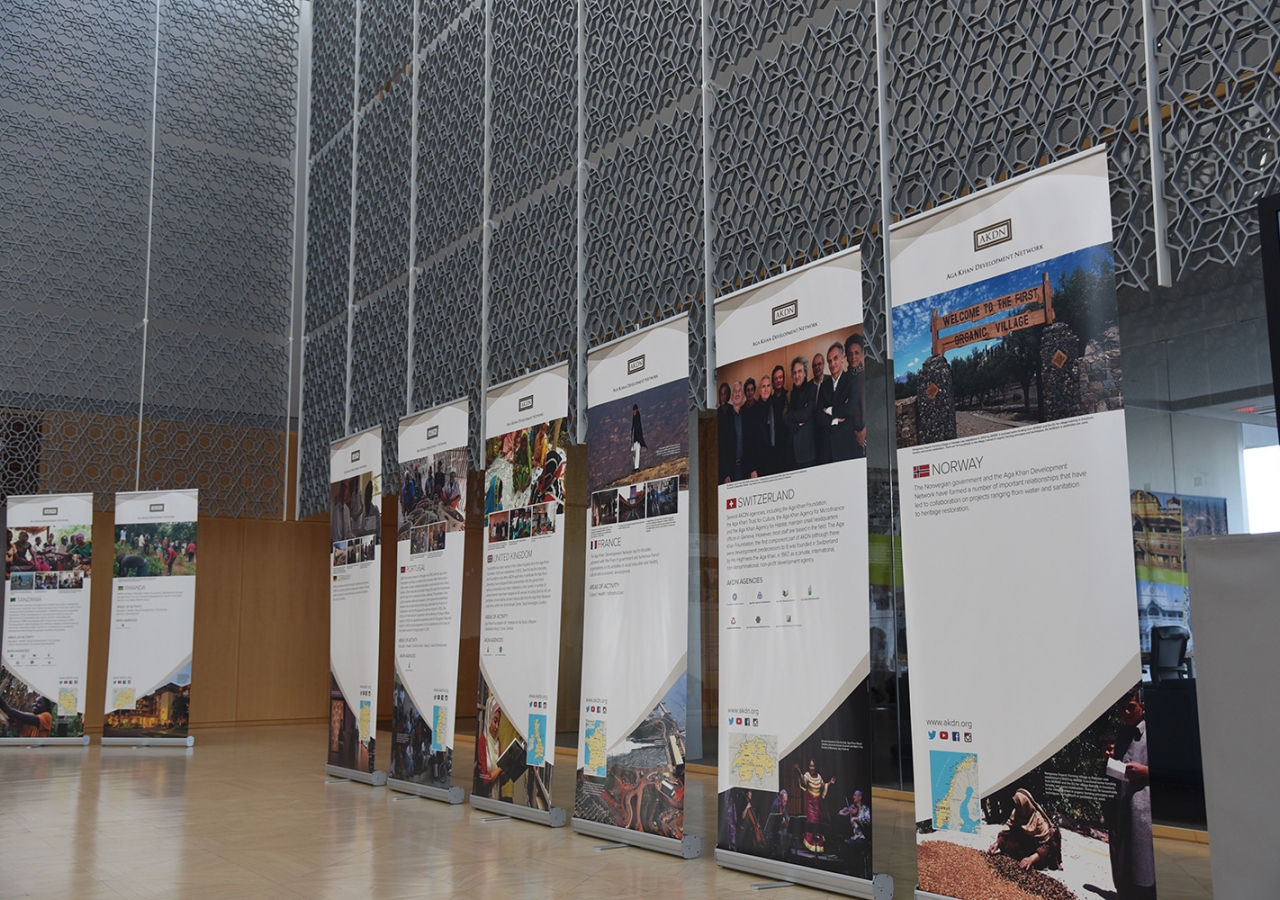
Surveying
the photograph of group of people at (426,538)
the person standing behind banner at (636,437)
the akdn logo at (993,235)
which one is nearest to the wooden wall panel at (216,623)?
the photograph of group of people at (426,538)

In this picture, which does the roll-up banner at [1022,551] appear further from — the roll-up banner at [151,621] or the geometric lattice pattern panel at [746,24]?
the roll-up banner at [151,621]

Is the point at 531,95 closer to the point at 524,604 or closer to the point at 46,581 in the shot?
the point at 524,604

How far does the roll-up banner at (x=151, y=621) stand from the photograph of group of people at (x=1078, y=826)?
974 cm

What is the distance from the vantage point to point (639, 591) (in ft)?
20.8

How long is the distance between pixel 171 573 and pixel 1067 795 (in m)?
10.4

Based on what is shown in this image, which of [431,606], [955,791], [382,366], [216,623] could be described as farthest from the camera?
[216,623]

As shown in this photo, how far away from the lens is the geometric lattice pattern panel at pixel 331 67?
1264 cm

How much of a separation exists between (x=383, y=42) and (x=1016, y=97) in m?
8.45

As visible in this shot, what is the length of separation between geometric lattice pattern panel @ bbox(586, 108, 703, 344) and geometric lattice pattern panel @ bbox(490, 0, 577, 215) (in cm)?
68

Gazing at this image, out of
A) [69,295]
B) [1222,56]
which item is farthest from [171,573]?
[1222,56]

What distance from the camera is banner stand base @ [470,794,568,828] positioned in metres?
6.93

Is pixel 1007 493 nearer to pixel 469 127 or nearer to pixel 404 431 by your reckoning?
pixel 404 431

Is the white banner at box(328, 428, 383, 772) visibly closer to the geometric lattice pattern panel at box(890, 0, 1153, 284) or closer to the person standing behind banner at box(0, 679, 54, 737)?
the person standing behind banner at box(0, 679, 54, 737)

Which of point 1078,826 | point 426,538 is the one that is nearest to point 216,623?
point 426,538
